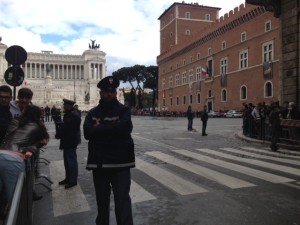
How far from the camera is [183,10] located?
75250mm

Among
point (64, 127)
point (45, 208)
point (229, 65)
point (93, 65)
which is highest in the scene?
point (93, 65)

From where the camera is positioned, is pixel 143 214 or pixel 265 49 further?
pixel 265 49

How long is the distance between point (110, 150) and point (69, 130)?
3162mm

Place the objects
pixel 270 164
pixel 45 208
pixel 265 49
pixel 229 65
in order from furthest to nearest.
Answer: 1. pixel 229 65
2. pixel 265 49
3. pixel 270 164
4. pixel 45 208

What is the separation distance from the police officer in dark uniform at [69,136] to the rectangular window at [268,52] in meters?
40.3

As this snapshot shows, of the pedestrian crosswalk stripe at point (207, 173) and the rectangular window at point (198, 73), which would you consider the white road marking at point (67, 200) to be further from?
the rectangular window at point (198, 73)

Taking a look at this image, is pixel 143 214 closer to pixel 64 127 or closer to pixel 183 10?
pixel 64 127

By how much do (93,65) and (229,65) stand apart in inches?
2727

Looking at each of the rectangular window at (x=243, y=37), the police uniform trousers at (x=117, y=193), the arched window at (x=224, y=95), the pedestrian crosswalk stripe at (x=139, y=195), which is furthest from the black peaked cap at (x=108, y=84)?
the arched window at (x=224, y=95)

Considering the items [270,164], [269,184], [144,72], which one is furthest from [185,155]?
[144,72]

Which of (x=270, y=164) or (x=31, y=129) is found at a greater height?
(x=31, y=129)

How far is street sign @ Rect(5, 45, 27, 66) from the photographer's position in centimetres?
902

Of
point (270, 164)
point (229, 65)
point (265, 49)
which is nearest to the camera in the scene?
point (270, 164)

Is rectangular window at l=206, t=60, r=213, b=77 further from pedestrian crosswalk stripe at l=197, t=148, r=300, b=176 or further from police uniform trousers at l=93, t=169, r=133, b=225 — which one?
police uniform trousers at l=93, t=169, r=133, b=225
